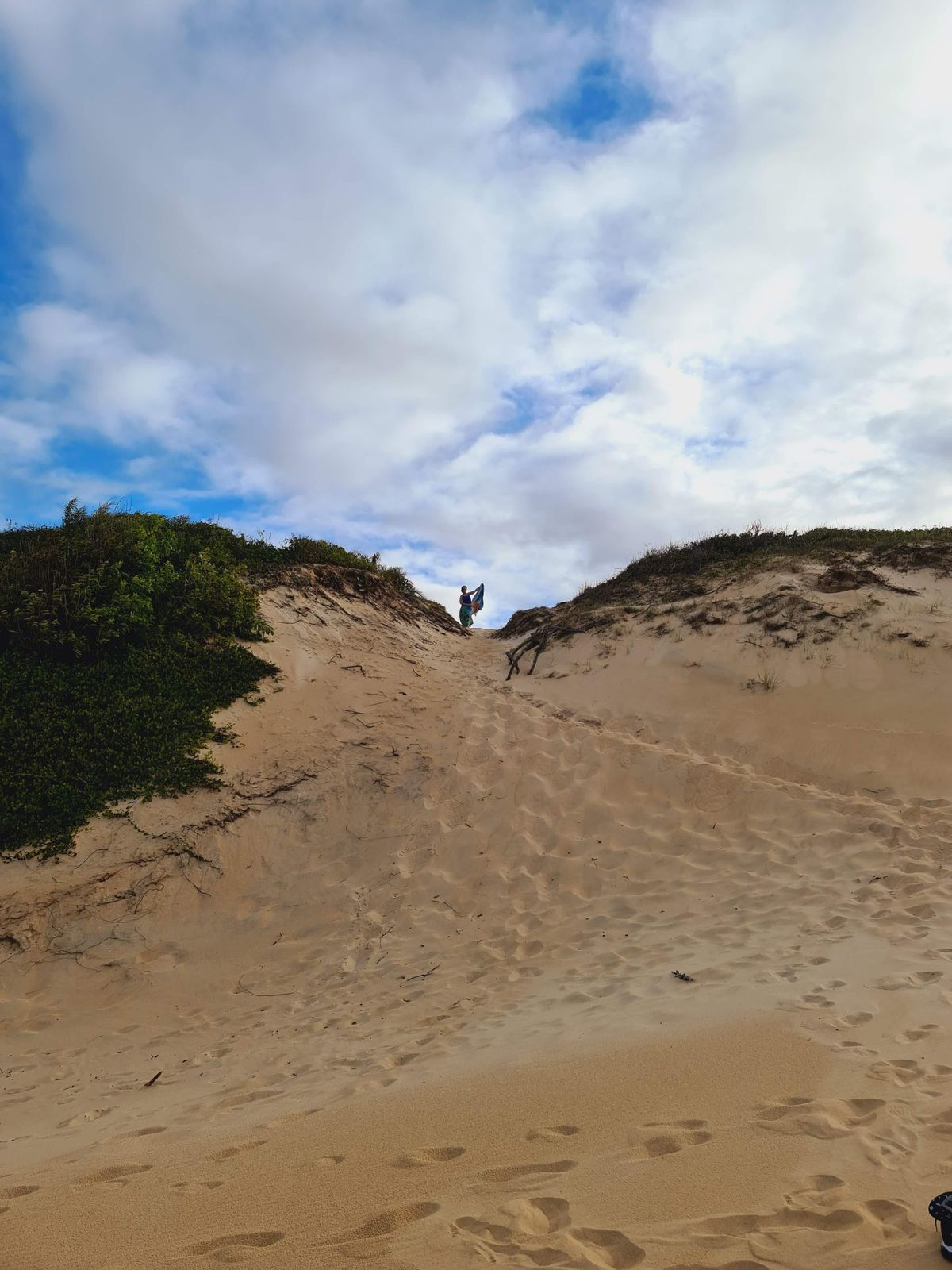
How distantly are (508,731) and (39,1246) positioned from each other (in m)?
8.52

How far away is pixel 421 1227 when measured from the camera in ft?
8.59

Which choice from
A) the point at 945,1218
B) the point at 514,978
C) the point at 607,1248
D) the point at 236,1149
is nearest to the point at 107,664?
the point at 514,978

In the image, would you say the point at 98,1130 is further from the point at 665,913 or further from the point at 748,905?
the point at 748,905

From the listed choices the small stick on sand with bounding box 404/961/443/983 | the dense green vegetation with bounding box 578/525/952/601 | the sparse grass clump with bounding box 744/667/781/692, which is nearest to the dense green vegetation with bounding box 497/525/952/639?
the dense green vegetation with bounding box 578/525/952/601

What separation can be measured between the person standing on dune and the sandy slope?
8.82 m

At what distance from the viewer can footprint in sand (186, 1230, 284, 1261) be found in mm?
2598

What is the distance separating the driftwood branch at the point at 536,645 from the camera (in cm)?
1441

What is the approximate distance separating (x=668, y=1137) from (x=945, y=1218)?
1.12 metres

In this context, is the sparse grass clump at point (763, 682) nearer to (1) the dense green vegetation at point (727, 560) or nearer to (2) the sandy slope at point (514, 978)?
(2) the sandy slope at point (514, 978)

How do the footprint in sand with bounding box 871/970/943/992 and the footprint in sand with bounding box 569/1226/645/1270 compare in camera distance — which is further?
the footprint in sand with bounding box 871/970/943/992

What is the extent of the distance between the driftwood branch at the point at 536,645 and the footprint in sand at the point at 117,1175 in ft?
36.3

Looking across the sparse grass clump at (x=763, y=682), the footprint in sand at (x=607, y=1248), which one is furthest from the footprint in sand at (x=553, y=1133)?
the sparse grass clump at (x=763, y=682)

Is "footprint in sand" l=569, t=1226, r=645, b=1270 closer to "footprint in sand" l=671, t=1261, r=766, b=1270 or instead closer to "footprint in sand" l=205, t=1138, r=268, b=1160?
"footprint in sand" l=671, t=1261, r=766, b=1270

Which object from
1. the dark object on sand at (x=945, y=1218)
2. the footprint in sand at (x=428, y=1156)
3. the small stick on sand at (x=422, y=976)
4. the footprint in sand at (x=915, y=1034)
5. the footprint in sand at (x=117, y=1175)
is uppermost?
the dark object on sand at (x=945, y=1218)
